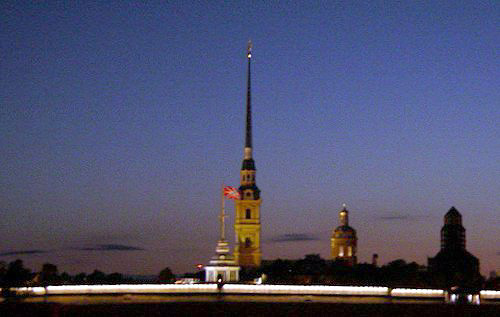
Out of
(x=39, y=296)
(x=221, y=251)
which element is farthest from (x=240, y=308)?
(x=221, y=251)

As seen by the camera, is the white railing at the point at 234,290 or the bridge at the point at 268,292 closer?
the white railing at the point at 234,290

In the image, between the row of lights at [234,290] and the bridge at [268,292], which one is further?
the bridge at [268,292]

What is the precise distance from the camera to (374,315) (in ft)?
200

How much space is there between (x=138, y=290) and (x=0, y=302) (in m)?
16.2

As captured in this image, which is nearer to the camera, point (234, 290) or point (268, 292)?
point (234, 290)

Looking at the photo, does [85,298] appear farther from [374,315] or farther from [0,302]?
[374,315]

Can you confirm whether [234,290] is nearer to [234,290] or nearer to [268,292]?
[234,290]

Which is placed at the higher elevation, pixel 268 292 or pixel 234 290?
pixel 234 290

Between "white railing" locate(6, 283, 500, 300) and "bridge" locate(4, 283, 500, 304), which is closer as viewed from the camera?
"white railing" locate(6, 283, 500, 300)

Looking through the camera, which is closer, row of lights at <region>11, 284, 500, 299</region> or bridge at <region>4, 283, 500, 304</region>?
row of lights at <region>11, 284, 500, 299</region>

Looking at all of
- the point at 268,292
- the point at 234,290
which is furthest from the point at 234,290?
the point at 268,292

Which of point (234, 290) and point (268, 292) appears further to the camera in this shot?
point (268, 292)

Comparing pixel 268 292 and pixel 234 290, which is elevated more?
pixel 234 290

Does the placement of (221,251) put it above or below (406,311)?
above
